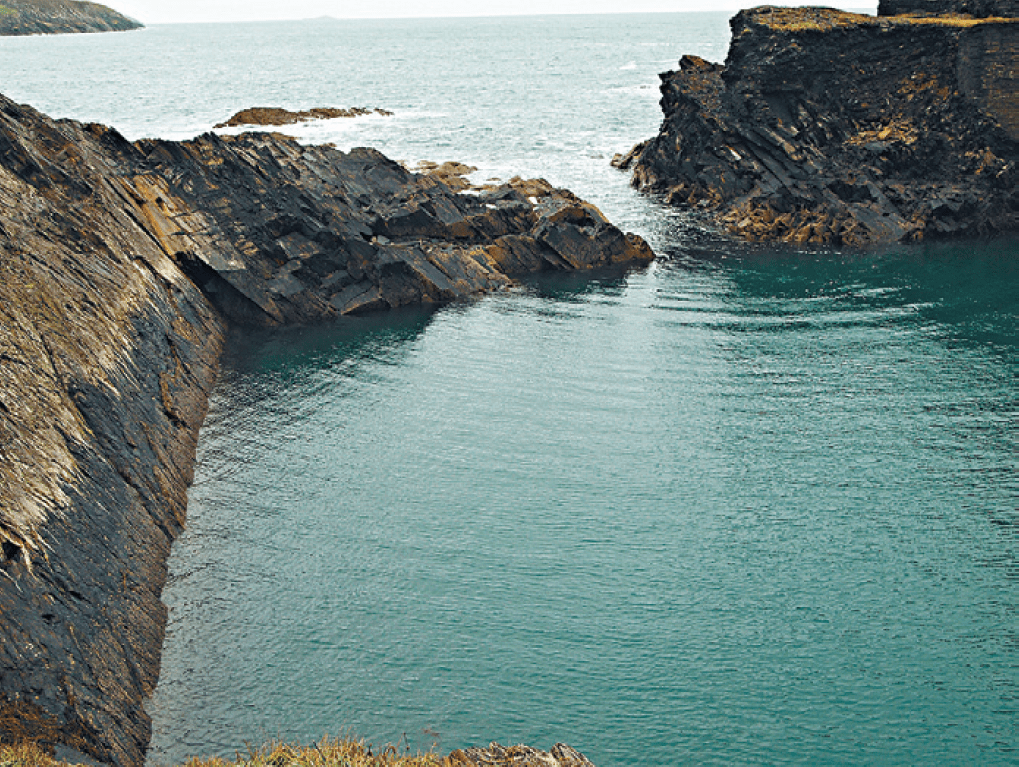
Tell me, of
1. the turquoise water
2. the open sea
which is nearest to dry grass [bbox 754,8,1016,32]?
the open sea

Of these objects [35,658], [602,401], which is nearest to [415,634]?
[35,658]

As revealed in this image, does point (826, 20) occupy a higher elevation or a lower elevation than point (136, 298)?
higher

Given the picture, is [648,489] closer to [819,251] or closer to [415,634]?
[415,634]

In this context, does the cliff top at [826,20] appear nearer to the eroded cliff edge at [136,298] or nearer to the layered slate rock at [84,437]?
the eroded cliff edge at [136,298]

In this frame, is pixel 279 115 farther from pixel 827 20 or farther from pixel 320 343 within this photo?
pixel 320 343

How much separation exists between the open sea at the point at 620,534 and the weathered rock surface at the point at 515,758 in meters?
3.83

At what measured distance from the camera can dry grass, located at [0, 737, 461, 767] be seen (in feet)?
58.4

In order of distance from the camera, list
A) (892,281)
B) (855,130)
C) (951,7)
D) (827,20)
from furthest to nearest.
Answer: (827,20)
(855,130)
(951,7)
(892,281)

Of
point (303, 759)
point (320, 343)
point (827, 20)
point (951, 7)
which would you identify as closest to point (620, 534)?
point (303, 759)

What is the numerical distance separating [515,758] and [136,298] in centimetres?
3198

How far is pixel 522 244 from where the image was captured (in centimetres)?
6719

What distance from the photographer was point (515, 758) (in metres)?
18.0

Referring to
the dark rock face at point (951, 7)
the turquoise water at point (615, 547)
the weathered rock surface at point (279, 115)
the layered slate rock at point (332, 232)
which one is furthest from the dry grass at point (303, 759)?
the weathered rock surface at point (279, 115)

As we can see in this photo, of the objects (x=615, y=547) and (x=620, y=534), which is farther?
(x=620, y=534)
